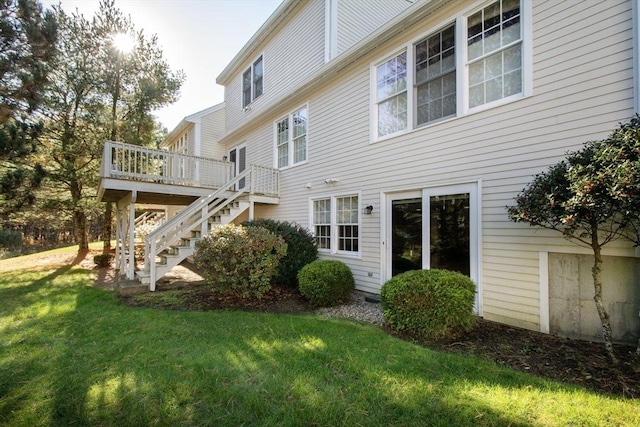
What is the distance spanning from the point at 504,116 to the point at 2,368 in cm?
742

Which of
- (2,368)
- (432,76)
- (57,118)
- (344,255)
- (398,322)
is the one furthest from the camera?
(57,118)

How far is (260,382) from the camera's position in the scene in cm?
298

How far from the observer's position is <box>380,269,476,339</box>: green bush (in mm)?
4012

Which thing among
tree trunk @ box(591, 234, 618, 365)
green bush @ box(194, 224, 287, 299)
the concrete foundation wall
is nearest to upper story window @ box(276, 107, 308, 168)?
green bush @ box(194, 224, 287, 299)

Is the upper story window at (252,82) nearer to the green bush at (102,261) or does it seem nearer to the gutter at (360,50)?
the gutter at (360,50)

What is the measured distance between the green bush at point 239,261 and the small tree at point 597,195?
449 centimetres

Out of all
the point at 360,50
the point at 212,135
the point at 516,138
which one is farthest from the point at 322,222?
the point at 212,135

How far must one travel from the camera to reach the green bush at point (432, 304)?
13.2 ft

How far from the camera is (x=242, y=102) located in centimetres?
1291

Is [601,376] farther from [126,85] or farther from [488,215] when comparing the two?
[126,85]

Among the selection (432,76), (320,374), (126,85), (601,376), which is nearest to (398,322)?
(320,374)

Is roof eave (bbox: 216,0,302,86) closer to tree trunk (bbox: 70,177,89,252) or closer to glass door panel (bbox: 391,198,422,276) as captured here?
tree trunk (bbox: 70,177,89,252)

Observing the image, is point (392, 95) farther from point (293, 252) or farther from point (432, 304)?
point (432, 304)

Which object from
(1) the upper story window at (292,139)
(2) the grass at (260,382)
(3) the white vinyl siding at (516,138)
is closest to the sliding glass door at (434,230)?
(3) the white vinyl siding at (516,138)
